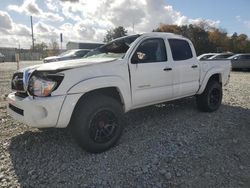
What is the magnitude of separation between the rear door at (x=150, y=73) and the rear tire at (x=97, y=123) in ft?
1.85

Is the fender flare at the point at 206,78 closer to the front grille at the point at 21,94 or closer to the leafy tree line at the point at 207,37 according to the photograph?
the front grille at the point at 21,94

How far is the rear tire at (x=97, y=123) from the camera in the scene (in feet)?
13.3

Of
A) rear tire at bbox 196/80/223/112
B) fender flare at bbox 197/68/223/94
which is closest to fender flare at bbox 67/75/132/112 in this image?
fender flare at bbox 197/68/223/94

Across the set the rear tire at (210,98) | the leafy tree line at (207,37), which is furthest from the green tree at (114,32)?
the rear tire at (210,98)

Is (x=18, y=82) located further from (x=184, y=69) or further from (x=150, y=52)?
(x=184, y=69)

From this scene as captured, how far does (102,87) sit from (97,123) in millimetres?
548

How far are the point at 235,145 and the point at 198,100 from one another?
207 cm

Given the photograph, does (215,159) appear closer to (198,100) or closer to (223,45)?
(198,100)

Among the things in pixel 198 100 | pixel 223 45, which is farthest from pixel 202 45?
pixel 198 100

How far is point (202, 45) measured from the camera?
53750 millimetres

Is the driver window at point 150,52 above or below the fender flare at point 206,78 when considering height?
above

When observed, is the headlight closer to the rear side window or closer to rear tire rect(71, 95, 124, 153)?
rear tire rect(71, 95, 124, 153)

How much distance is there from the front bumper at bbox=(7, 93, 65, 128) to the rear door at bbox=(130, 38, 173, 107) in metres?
1.40

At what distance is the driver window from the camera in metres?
4.92
